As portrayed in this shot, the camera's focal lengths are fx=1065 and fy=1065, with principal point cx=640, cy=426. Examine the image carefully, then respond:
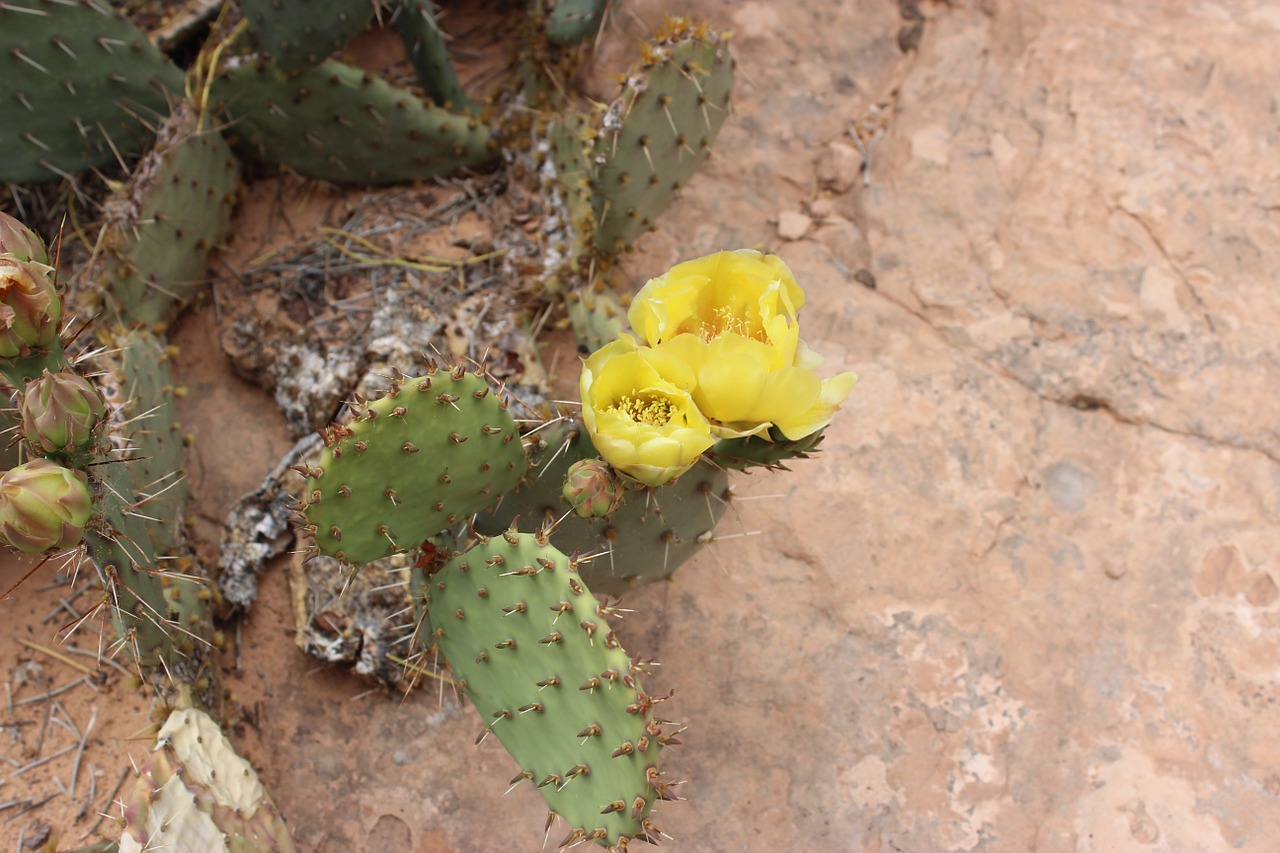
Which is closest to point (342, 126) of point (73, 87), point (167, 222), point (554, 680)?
point (167, 222)

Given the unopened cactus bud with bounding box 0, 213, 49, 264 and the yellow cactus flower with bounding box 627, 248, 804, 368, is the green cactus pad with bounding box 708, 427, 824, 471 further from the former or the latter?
the unopened cactus bud with bounding box 0, 213, 49, 264

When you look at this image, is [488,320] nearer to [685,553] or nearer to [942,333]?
[685,553]

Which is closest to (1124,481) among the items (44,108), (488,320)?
(488,320)

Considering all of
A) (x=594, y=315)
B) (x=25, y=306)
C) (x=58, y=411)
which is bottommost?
(x=594, y=315)

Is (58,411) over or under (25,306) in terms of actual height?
under

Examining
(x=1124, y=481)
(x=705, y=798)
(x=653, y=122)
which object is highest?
(x=653, y=122)

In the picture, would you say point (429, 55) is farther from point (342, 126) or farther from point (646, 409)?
point (646, 409)
